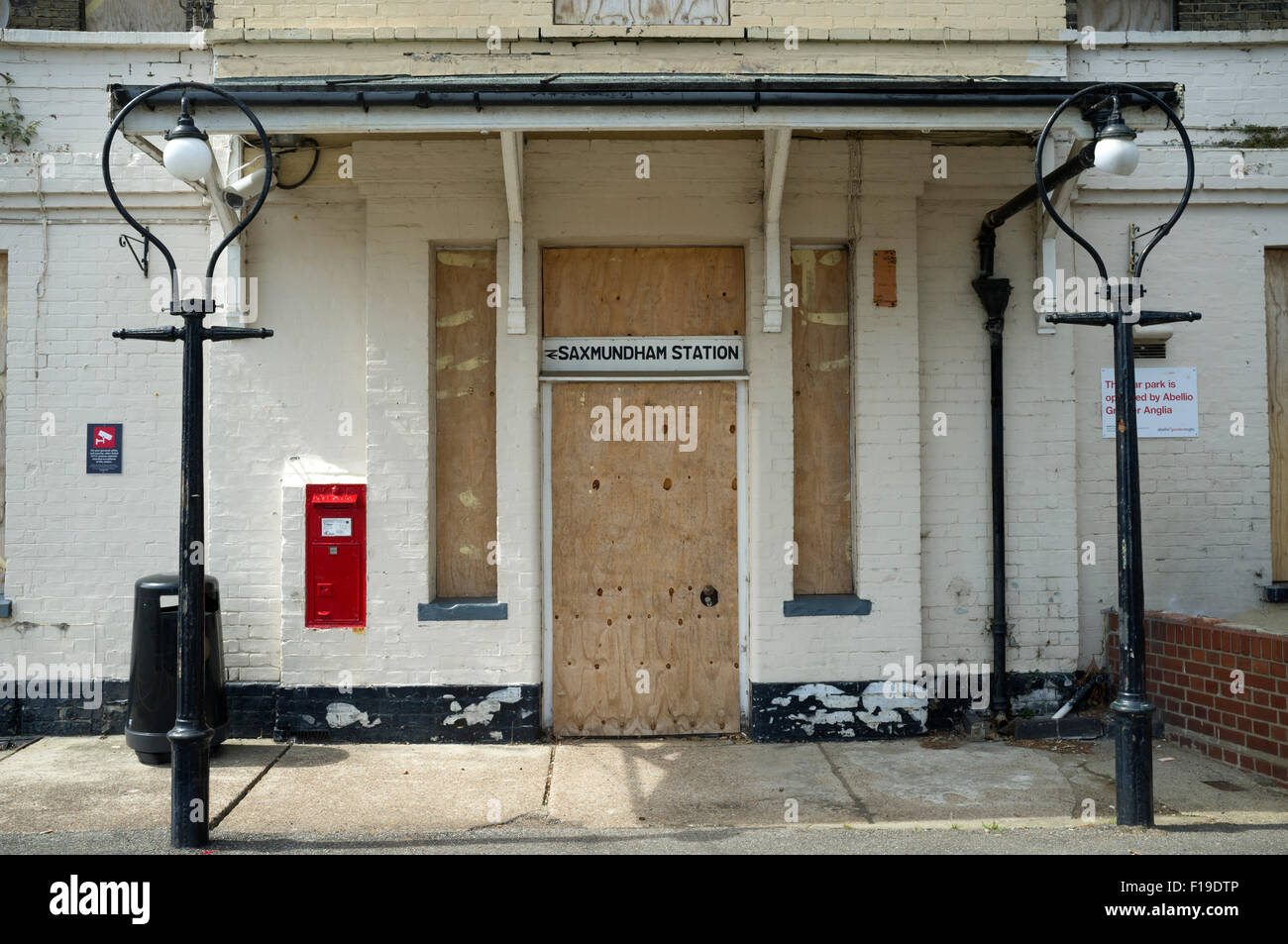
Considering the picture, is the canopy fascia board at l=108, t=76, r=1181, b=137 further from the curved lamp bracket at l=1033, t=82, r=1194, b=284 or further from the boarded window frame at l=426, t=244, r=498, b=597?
the boarded window frame at l=426, t=244, r=498, b=597

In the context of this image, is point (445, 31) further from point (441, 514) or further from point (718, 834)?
point (718, 834)

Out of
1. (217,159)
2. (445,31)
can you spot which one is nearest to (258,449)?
(217,159)

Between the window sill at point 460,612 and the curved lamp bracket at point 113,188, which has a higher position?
the curved lamp bracket at point 113,188

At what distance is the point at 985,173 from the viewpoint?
24.9 feet

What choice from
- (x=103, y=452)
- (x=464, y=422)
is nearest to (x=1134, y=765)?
(x=464, y=422)

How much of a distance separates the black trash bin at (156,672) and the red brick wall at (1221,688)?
250 inches

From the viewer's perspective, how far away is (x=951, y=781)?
635cm

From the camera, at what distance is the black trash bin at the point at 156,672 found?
261 inches

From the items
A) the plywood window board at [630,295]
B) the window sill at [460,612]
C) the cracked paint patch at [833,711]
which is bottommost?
the cracked paint patch at [833,711]

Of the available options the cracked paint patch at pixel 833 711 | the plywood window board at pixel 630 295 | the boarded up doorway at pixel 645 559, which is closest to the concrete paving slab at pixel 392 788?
the boarded up doorway at pixel 645 559

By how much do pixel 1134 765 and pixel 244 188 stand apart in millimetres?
6597

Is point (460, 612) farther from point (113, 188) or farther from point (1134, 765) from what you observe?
point (1134, 765)

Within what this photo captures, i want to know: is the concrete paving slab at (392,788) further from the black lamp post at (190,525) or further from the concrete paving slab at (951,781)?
the concrete paving slab at (951,781)

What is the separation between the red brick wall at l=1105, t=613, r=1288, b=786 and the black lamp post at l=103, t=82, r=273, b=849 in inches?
233
